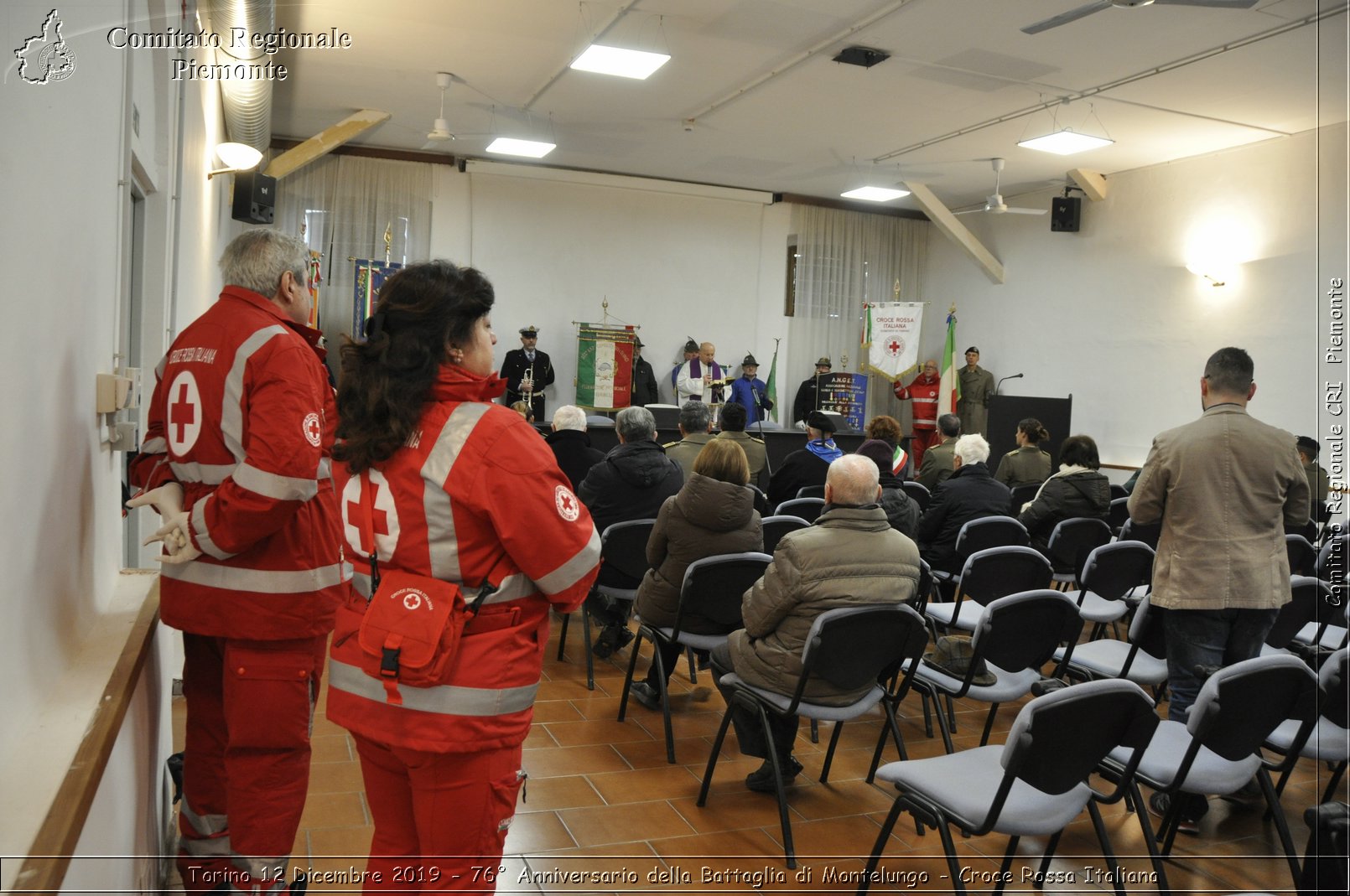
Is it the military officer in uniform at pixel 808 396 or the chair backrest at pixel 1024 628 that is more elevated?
the military officer in uniform at pixel 808 396

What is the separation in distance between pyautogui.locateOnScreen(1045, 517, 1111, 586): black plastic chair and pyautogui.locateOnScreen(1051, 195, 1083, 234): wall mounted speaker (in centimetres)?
654

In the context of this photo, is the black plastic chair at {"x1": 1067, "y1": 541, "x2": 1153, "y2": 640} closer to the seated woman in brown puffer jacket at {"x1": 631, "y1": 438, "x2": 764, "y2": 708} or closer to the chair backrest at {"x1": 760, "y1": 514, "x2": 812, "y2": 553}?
the chair backrest at {"x1": 760, "y1": 514, "x2": 812, "y2": 553}

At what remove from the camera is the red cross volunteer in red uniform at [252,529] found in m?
1.91

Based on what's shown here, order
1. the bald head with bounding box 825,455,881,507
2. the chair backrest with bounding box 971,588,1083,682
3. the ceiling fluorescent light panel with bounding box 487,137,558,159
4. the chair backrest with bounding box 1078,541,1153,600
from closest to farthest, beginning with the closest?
the bald head with bounding box 825,455,881,507, the chair backrest with bounding box 971,588,1083,682, the chair backrest with bounding box 1078,541,1153,600, the ceiling fluorescent light panel with bounding box 487,137,558,159

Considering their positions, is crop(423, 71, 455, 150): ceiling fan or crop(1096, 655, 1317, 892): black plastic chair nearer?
crop(1096, 655, 1317, 892): black plastic chair

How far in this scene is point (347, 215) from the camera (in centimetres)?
1064

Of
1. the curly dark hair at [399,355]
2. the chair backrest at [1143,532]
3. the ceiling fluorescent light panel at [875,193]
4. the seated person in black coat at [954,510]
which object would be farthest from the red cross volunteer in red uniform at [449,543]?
the ceiling fluorescent light panel at [875,193]

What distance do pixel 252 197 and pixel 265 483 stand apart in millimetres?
5236

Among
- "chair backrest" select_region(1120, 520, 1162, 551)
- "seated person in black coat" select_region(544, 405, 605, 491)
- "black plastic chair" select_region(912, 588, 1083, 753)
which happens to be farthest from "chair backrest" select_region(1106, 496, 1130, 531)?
"seated person in black coat" select_region(544, 405, 605, 491)

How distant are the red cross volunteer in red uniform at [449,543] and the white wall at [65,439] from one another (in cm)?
45

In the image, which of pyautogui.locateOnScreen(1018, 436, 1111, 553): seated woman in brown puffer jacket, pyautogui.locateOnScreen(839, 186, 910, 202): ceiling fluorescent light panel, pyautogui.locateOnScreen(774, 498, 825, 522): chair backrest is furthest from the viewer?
pyautogui.locateOnScreen(839, 186, 910, 202): ceiling fluorescent light panel

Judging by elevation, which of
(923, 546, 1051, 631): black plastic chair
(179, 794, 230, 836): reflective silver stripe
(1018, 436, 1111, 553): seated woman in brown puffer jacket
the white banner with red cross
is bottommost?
(179, 794, 230, 836): reflective silver stripe

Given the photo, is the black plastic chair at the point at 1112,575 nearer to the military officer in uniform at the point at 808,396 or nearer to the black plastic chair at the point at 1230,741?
the black plastic chair at the point at 1230,741

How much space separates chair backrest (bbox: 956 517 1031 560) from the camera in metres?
4.75
